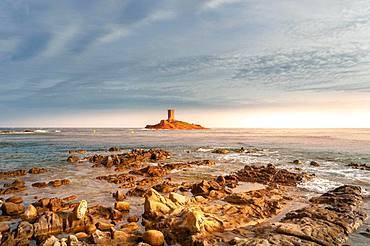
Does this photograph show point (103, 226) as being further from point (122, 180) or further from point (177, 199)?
point (122, 180)

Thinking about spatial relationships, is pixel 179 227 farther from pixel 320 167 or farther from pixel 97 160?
pixel 97 160

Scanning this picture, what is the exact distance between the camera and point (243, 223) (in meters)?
13.4

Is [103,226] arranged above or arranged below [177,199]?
below

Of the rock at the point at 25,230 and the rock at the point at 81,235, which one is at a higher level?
the rock at the point at 25,230

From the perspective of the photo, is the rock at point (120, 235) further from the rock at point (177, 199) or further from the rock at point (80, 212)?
the rock at point (177, 199)

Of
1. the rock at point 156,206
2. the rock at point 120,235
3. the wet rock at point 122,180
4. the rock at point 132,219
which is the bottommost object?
the wet rock at point 122,180

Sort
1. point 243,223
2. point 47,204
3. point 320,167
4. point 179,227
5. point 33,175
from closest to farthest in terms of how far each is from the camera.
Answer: point 179,227 → point 243,223 → point 47,204 → point 33,175 → point 320,167

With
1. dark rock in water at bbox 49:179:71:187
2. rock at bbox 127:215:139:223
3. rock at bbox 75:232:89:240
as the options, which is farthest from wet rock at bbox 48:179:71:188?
rock at bbox 75:232:89:240

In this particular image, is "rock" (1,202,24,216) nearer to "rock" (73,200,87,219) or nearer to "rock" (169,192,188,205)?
"rock" (73,200,87,219)

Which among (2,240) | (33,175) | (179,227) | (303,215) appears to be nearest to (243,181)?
(303,215)

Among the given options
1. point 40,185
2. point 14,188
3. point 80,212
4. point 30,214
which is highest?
point 80,212

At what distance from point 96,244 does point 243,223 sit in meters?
6.61

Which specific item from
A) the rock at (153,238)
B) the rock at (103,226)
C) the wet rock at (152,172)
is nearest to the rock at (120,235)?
the rock at (153,238)

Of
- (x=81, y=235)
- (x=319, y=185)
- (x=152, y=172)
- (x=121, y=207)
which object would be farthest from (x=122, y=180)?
(x=319, y=185)
